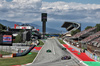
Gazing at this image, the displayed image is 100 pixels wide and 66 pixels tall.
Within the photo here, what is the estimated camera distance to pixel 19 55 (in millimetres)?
58906

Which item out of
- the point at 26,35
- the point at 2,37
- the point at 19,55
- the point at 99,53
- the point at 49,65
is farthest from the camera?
the point at 26,35

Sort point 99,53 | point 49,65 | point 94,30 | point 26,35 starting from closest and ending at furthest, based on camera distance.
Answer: point 49,65 < point 99,53 < point 94,30 < point 26,35

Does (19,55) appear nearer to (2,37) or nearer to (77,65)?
(77,65)

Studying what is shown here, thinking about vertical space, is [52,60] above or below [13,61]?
below

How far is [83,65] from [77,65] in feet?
5.62

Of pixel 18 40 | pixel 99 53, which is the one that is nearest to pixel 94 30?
pixel 18 40

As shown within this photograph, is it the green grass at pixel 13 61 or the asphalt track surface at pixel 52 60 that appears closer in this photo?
the asphalt track surface at pixel 52 60

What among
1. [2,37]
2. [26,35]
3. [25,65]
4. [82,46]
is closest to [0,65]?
[25,65]

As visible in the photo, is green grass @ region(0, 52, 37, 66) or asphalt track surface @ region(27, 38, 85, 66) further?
green grass @ region(0, 52, 37, 66)

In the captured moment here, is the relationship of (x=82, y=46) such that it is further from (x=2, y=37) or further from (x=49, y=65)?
(x=49, y=65)

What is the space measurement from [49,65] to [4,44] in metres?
52.0

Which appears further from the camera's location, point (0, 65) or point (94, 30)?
point (94, 30)

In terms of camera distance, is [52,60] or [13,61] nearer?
[13,61]

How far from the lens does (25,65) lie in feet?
135
